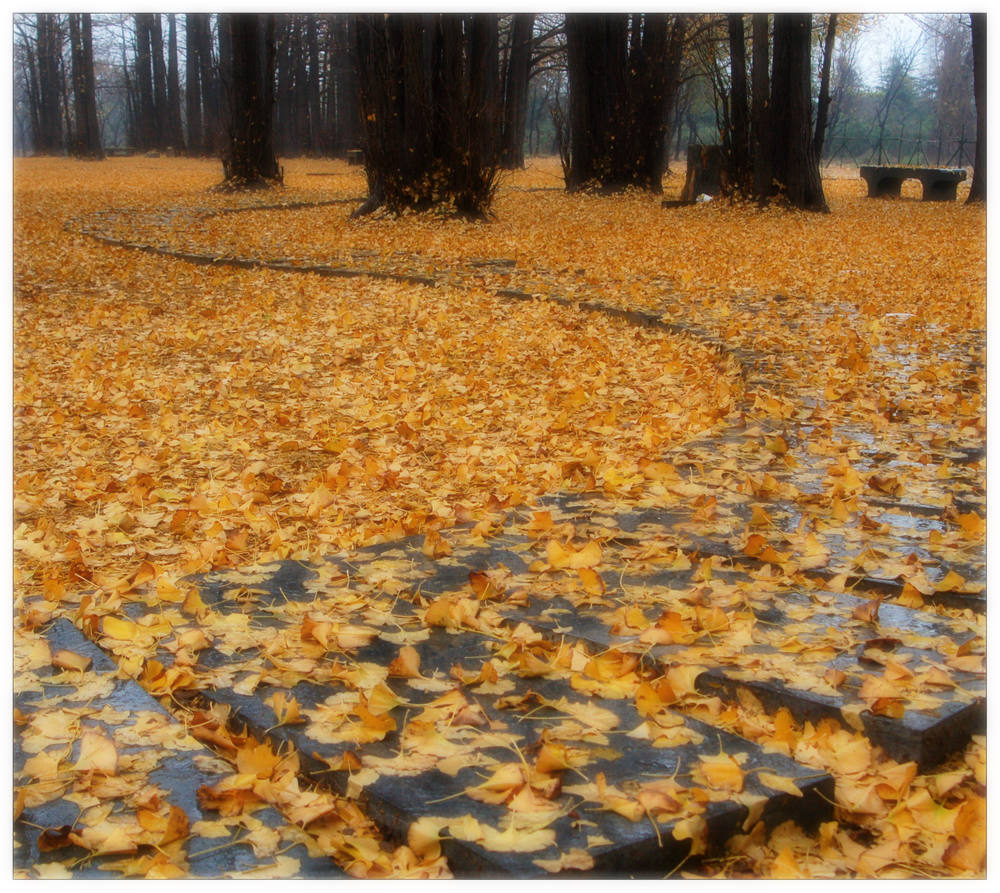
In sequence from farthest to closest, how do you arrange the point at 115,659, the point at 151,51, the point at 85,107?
the point at 151,51 → the point at 85,107 → the point at 115,659

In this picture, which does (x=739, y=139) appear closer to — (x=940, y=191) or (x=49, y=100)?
(x=940, y=191)

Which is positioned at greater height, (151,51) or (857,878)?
(151,51)

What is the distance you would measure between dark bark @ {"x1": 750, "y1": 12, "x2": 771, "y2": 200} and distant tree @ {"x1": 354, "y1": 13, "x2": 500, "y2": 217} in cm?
402

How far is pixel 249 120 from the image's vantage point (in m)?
21.1

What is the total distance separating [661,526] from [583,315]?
4.96 metres

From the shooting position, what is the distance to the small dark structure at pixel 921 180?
19.3 m

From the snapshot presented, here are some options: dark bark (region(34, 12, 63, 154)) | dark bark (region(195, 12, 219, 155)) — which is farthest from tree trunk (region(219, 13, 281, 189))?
dark bark (region(34, 12, 63, 154))

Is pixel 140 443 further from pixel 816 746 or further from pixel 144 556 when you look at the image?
pixel 816 746

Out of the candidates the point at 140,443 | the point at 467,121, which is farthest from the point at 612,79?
the point at 140,443

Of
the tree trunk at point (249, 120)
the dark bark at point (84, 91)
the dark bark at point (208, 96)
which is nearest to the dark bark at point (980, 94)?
the tree trunk at point (249, 120)

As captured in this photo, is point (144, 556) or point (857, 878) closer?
point (857, 878)

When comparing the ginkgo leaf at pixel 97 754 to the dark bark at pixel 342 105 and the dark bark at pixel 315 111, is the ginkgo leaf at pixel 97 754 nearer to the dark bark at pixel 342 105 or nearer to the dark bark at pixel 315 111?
the dark bark at pixel 342 105

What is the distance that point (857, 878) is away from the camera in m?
1.74

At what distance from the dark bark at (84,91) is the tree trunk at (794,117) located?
23987mm
